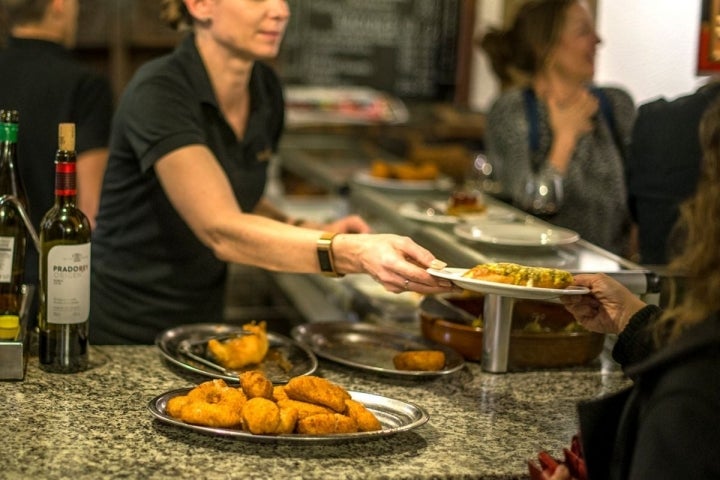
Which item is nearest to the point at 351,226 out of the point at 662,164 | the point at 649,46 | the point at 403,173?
the point at 662,164

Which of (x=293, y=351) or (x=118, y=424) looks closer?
(x=118, y=424)

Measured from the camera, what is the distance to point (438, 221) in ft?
10.8

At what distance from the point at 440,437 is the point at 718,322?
732 mm

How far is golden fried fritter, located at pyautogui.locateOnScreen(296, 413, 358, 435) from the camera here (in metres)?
2.09

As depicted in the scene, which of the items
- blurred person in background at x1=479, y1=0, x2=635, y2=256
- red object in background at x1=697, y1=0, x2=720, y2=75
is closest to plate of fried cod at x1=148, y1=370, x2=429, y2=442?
red object in background at x1=697, y1=0, x2=720, y2=75

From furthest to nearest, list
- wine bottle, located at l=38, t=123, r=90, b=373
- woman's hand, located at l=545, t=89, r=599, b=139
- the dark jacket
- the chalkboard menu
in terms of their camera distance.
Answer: the chalkboard menu → woman's hand, located at l=545, t=89, r=599, b=139 → wine bottle, located at l=38, t=123, r=90, b=373 → the dark jacket

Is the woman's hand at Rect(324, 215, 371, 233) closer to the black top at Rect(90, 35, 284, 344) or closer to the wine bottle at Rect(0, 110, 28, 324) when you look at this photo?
the black top at Rect(90, 35, 284, 344)

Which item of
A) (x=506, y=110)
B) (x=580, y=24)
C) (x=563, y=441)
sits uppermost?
(x=580, y=24)

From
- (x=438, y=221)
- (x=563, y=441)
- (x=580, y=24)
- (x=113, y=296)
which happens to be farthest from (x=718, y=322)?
(x=580, y=24)

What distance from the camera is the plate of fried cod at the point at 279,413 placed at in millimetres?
2076

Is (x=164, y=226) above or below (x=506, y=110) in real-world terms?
below

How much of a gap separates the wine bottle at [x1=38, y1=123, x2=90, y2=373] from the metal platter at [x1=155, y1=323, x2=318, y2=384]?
0.26 m

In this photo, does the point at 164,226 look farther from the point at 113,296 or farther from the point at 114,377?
the point at 114,377

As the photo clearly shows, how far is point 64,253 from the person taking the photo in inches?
95.0
